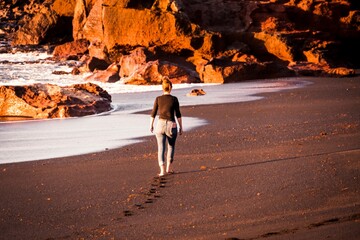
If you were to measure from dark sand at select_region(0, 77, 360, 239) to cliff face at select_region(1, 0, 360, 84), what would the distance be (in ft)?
52.8

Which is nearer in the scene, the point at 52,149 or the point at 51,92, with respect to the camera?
the point at 52,149

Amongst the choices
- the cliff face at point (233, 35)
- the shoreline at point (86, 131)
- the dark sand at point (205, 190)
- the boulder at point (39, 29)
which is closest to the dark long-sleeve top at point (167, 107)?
the dark sand at point (205, 190)

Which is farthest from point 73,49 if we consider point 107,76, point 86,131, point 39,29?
point 86,131

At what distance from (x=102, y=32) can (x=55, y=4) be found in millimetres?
11469

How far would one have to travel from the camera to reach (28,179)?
29.3 ft

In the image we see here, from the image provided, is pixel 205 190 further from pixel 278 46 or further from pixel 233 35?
pixel 233 35

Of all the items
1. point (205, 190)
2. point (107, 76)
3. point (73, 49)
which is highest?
point (205, 190)

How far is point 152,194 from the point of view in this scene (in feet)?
25.8

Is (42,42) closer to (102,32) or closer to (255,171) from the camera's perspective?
(102,32)

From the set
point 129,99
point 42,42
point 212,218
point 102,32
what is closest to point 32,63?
point 102,32

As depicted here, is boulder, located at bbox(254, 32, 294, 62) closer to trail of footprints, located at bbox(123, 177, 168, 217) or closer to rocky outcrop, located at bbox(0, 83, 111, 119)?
rocky outcrop, located at bbox(0, 83, 111, 119)

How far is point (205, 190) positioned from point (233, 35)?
25736mm

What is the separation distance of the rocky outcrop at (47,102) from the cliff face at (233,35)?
9182 millimetres

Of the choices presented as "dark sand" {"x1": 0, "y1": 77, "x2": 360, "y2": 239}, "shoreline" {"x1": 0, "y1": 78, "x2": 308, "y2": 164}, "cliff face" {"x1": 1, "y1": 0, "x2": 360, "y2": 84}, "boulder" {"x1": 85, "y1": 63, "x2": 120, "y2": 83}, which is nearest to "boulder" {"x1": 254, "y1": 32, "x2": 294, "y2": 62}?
"cliff face" {"x1": 1, "y1": 0, "x2": 360, "y2": 84}
